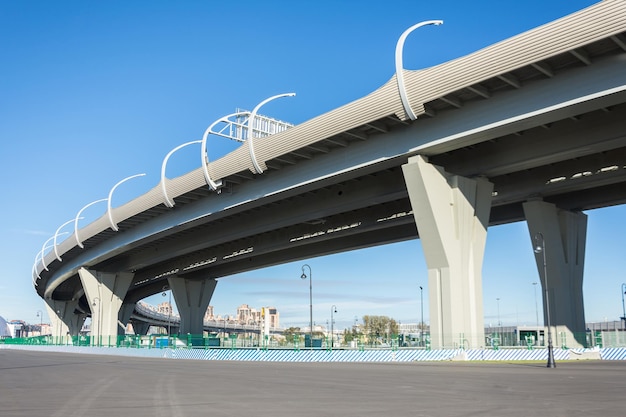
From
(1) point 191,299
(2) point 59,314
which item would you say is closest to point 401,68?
(1) point 191,299

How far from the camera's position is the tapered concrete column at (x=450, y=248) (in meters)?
31.5

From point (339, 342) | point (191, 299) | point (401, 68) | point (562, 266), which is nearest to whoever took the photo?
point (401, 68)

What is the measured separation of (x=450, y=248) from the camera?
32.0 metres

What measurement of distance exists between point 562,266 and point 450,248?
12.4m

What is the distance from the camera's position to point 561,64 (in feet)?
81.3

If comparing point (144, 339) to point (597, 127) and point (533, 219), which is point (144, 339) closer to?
point (533, 219)

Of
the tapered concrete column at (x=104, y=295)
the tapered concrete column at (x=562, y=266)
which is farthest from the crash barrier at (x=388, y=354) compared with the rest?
the tapered concrete column at (x=104, y=295)

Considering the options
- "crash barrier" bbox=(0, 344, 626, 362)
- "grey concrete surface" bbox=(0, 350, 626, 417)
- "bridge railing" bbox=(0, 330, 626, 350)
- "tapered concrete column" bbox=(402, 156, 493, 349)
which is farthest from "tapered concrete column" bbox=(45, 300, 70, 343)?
"grey concrete surface" bbox=(0, 350, 626, 417)

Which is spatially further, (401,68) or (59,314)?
(59,314)

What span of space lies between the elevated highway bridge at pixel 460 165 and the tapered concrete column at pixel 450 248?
74mm

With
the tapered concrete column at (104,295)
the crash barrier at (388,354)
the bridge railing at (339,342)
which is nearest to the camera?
the crash barrier at (388,354)

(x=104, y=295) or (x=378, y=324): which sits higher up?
(x=104, y=295)

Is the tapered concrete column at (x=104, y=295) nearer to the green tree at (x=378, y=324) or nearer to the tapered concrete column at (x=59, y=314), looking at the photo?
the tapered concrete column at (x=59, y=314)

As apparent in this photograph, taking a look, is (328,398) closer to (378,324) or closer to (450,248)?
(450,248)
